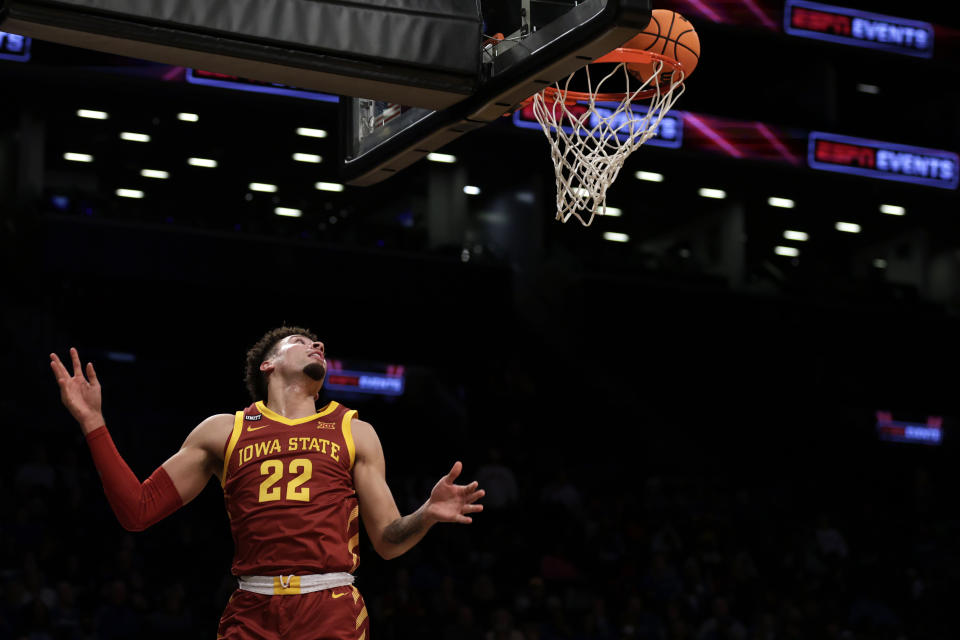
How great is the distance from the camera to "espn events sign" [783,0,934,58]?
22.0 meters

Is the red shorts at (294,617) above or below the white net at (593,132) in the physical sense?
below

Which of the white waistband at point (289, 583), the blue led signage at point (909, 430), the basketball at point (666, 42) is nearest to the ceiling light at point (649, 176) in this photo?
the blue led signage at point (909, 430)

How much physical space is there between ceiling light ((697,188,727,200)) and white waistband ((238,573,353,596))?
21.4 metres

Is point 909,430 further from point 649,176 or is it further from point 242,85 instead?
point 242,85

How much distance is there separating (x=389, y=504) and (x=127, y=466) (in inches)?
42.4

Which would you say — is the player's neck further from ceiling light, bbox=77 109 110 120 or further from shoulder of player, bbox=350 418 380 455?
ceiling light, bbox=77 109 110 120

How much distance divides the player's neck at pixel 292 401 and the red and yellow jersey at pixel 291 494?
0.17 feet

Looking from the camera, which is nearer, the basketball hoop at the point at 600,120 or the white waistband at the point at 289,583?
the white waistband at the point at 289,583

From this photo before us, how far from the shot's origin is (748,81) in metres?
27.9

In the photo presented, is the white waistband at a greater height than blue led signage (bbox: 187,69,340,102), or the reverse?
blue led signage (bbox: 187,69,340,102)

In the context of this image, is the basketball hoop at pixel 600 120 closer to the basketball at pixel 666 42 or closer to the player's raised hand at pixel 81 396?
the basketball at pixel 666 42

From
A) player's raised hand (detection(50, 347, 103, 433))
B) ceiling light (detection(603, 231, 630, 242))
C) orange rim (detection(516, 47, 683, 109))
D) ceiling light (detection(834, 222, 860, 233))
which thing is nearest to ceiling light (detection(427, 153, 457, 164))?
ceiling light (detection(603, 231, 630, 242))

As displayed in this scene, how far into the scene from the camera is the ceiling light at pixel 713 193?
25.7 meters

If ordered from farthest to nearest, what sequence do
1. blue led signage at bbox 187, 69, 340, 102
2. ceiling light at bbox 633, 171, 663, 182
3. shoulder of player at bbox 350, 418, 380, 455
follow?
ceiling light at bbox 633, 171, 663, 182, blue led signage at bbox 187, 69, 340, 102, shoulder of player at bbox 350, 418, 380, 455
